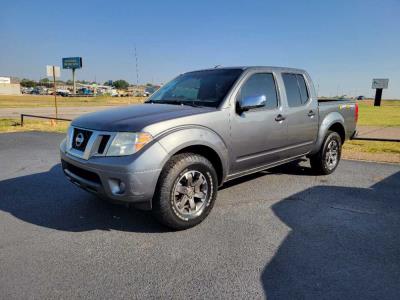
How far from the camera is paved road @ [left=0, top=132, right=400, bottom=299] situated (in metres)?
2.62

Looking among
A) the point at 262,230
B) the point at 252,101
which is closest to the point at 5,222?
the point at 262,230

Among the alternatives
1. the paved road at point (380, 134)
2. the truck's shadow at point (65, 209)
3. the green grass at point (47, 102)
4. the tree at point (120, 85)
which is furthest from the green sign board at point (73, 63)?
the tree at point (120, 85)

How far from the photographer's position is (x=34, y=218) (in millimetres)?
3992

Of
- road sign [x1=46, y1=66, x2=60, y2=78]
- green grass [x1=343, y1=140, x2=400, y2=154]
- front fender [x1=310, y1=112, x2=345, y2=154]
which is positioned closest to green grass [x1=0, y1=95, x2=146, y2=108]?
road sign [x1=46, y1=66, x2=60, y2=78]

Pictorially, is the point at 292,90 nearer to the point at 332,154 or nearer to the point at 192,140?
the point at 332,154

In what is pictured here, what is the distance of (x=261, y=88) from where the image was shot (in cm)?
460

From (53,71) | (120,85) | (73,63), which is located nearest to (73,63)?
(73,63)

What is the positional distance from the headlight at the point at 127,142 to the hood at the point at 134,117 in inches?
2.5

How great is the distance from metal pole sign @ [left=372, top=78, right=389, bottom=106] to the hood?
7428cm

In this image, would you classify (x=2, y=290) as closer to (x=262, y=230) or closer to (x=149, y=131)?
(x=149, y=131)

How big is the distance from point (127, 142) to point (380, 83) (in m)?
85.7

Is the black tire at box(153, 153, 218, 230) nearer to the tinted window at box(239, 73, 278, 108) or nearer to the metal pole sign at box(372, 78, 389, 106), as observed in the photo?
the tinted window at box(239, 73, 278, 108)

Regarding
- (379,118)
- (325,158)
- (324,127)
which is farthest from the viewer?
(379,118)

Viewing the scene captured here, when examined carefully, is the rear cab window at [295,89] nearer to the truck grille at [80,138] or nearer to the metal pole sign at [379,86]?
the truck grille at [80,138]
